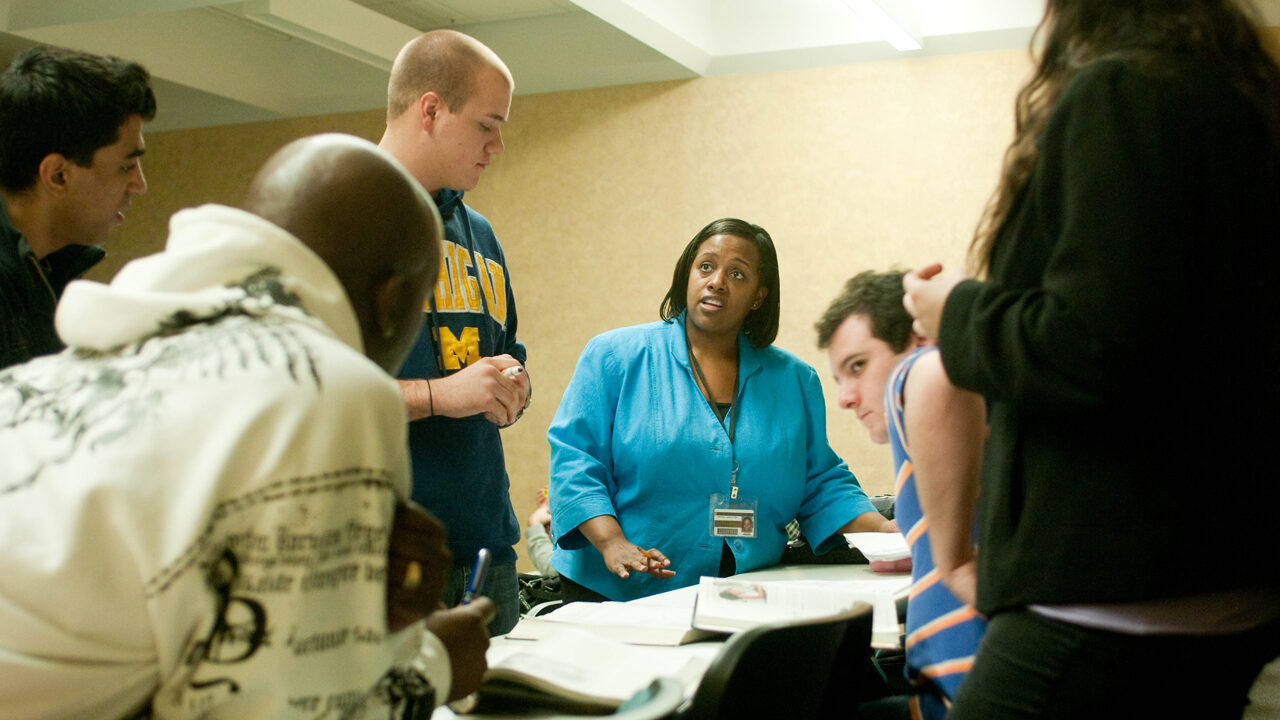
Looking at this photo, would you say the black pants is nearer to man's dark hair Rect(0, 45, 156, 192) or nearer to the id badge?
the id badge

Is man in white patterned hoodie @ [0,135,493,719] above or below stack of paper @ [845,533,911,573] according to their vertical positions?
above

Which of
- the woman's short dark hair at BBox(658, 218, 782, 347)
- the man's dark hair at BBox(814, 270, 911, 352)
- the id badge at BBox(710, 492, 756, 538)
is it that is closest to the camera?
the man's dark hair at BBox(814, 270, 911, 352)

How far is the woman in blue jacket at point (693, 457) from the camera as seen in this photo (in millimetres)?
2607

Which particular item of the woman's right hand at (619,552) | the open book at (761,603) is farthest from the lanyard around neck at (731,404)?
the open book at (761,603)

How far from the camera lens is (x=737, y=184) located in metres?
5.00

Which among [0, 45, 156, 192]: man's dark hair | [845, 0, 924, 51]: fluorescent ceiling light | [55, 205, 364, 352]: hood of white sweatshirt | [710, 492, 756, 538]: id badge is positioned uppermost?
[845, 0, 924, 51]: fluorescent ceiling light

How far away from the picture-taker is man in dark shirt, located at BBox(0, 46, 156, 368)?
1810mm

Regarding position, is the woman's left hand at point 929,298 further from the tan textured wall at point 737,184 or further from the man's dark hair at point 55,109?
the tan textured wall at point 737,184

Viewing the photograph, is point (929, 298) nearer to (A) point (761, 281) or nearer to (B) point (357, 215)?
(B) point (357, 215)

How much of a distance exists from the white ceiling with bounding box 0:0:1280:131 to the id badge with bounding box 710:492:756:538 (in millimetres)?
2342

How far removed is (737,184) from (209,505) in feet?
14.5

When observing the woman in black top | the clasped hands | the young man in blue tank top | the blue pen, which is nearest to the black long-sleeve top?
the woman in black top

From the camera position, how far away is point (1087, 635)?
3.13ft

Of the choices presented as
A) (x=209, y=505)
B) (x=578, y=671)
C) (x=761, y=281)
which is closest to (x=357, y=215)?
(x=209, y=505)
